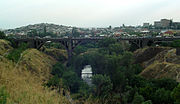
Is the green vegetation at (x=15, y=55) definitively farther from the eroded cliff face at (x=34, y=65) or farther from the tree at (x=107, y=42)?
the tree at (x=107, y=42)

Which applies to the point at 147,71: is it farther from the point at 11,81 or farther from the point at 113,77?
the point at 11,81

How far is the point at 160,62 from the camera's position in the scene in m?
22.1

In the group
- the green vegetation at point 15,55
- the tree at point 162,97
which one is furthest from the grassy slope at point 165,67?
the green vegetation at point 15,55

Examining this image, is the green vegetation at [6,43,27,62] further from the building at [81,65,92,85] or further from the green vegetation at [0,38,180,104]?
the building at [81,65,92,85]

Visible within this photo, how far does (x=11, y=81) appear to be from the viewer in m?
6.18

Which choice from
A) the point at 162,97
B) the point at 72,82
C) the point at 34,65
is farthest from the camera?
the point at 34,65

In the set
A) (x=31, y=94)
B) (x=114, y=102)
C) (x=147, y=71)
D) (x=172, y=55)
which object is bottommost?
(x=114, y=102)

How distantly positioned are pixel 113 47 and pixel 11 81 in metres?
22.0

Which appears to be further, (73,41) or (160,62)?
(73,41)

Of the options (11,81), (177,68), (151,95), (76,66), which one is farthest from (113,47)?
(11,81)

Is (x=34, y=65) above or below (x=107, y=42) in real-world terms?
below

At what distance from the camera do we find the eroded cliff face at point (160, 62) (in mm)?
18222

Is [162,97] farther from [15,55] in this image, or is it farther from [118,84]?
[15,55]

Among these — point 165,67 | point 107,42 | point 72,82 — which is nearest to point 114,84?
point 72,82
